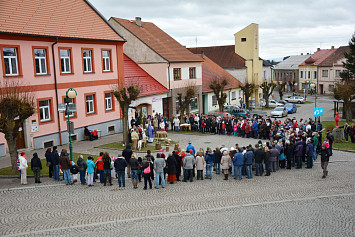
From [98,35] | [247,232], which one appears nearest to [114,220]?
[247,232]

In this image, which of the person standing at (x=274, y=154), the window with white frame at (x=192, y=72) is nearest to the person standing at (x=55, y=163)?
the person standing at (x=274, y=154)

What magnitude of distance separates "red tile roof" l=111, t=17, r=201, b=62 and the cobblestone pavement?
2423cm

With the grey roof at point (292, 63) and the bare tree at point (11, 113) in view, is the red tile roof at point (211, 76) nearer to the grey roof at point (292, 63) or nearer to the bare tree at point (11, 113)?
the bare tree at point (11, 113)

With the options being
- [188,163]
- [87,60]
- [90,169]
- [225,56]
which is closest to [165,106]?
[87,60]

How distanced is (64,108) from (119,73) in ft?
41.2

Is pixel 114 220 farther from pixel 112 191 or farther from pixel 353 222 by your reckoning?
pixel 353 222

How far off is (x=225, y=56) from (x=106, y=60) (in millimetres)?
36571

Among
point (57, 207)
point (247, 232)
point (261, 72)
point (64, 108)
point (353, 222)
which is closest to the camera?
point (247, 232)

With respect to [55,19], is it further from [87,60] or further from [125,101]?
[125,101]

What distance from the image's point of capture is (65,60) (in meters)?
25.5

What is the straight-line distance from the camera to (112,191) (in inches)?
574

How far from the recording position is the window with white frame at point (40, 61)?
23375 mm

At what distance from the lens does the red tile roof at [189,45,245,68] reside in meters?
60.1

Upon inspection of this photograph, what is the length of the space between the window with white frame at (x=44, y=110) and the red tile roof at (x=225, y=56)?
40.6m
